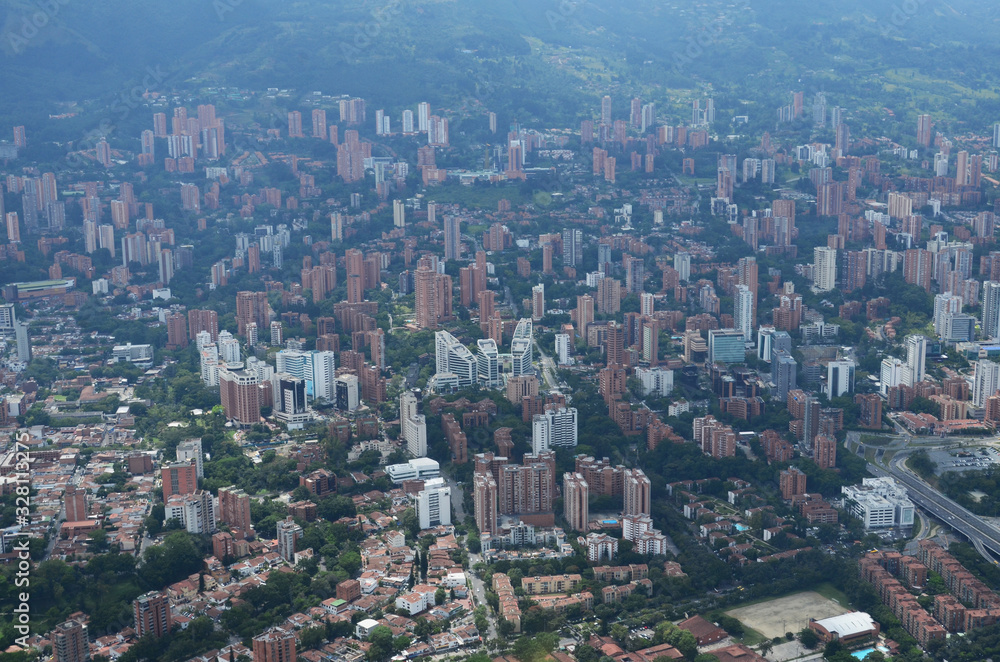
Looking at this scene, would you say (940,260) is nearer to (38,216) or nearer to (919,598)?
(919,598)

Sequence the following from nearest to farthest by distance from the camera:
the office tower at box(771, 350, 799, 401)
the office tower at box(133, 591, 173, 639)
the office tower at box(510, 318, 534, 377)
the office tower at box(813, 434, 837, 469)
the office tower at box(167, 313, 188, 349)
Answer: the office tower at box(133, 591, 173, 639) < the office tower at box(813, 434, 837, 469) < the office tower at box(771, 350, 799, 401) < the office tower at box(510, 318, 534, 377) < the office tower at box(167, 313, 188, 349)

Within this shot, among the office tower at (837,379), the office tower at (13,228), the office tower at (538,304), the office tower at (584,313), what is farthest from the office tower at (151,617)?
the office tower at (13,228)

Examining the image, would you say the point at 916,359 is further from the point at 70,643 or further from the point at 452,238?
the point at 70,643

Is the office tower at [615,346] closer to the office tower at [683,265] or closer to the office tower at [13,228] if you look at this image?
the office tower at [683,265]

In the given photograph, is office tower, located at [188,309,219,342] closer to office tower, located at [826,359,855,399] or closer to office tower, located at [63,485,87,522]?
office tower, located at [63,485,87,522]

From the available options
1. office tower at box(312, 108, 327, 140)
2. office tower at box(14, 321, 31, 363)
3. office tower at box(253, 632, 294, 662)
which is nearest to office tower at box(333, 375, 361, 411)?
office tower at box(14, 321, 31, 363)

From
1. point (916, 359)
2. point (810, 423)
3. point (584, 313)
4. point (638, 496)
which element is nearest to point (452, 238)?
point (584, 313)

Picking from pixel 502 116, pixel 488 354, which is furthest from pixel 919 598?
pixel 502 116
